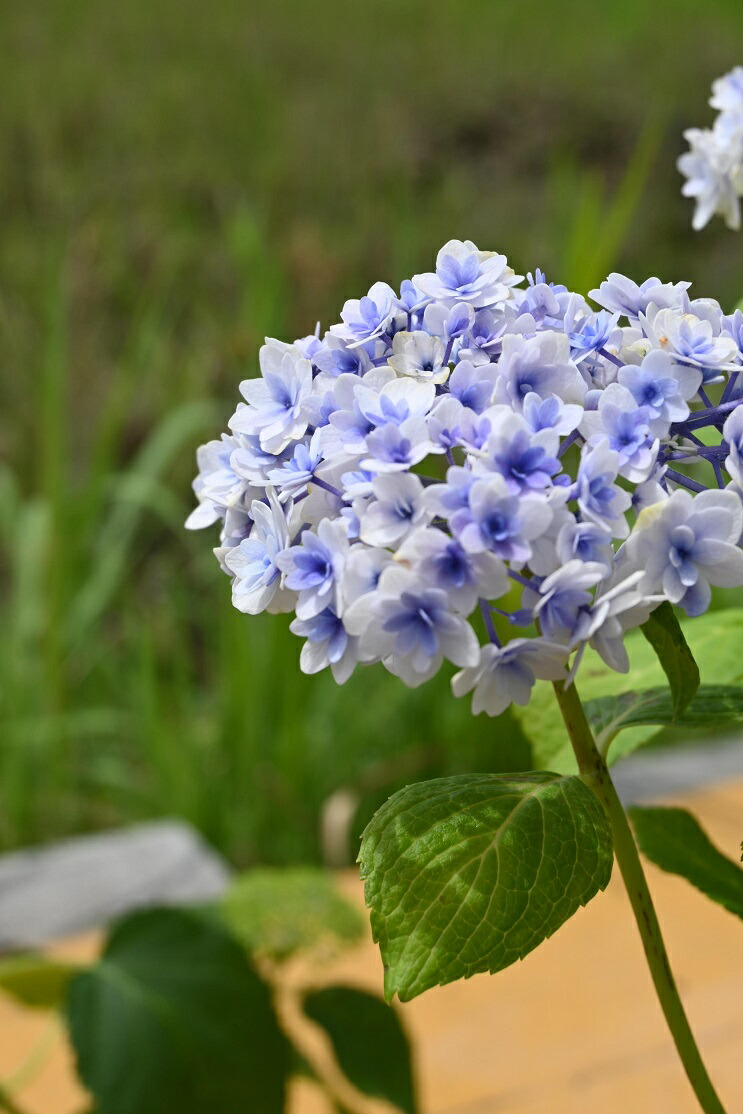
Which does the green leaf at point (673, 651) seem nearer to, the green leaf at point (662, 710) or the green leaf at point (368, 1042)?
the green leaf at point (662, 710)

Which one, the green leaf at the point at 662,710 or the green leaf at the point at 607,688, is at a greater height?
the green leaf at the point at 607,688

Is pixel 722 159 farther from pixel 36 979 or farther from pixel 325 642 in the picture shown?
pixel 36 979

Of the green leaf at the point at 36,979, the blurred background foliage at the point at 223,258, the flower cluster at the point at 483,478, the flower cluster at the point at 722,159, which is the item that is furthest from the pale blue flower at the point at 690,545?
the blurred background foliage at the point at 223,258

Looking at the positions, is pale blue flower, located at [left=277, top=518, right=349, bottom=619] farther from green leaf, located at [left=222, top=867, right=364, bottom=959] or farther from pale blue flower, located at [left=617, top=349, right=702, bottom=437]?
green leaf, located at [left=222, top=867, right=364, bottom=959]

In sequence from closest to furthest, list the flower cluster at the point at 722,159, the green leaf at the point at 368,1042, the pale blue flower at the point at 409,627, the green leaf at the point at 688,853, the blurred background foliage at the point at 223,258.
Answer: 1. the pale blue flower at the point at 409,627
2. the green leaf at the point at 688,853
3. the flower cluster at the point at 722,159
4. the green leaf at the point at 368,1042
5. the blurred background foliage at the point at 223,258

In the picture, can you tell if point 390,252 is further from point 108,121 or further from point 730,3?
point 730,3

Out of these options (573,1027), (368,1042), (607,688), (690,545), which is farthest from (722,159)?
(573,1027)

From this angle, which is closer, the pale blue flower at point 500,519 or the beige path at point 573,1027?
the pale blue flower at point 500,519

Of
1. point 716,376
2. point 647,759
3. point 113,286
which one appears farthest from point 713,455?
point 113,286
